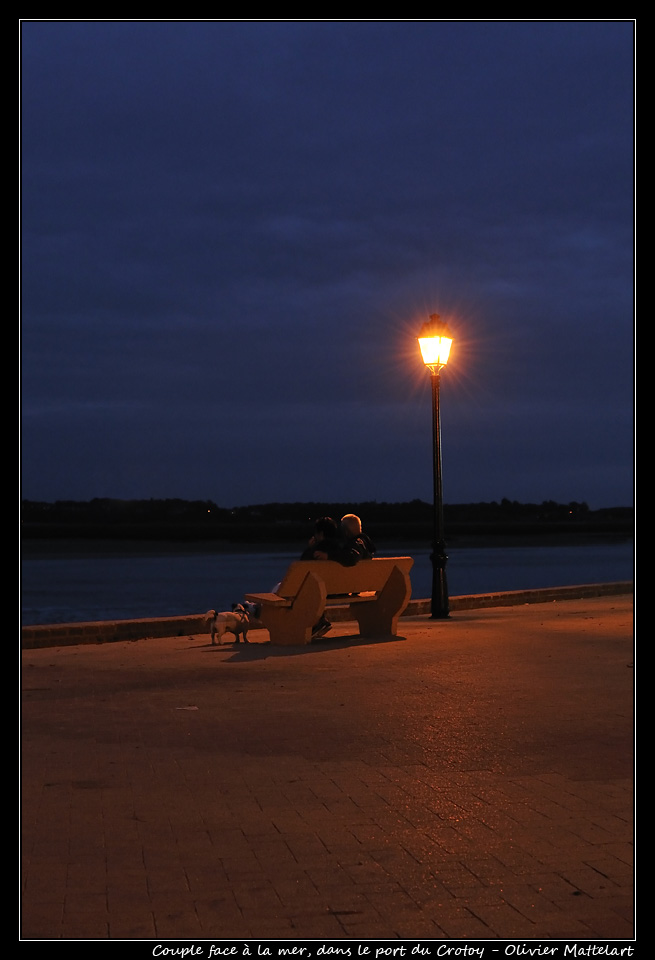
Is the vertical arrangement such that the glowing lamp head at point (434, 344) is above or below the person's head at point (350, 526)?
above

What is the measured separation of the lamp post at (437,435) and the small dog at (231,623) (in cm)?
365

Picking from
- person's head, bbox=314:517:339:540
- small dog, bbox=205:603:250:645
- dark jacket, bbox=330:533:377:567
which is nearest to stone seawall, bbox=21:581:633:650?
small dog, bbox=205:603:250:645

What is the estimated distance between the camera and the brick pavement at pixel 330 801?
15.3ft

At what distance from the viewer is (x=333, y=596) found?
13680 mm

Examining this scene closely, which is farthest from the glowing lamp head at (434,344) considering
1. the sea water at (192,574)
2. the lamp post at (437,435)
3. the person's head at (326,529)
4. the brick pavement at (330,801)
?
the sea water at (192,574)

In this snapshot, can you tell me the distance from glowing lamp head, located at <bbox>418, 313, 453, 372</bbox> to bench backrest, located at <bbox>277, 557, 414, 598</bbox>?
12.8 ft

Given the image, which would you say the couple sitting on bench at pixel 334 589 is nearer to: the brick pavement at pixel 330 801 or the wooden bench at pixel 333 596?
the wooden bench at pixel 333 596

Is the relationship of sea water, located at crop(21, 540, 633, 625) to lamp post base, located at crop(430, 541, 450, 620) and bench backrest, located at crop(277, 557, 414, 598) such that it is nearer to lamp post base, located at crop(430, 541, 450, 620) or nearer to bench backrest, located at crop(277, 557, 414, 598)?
lamp post base, located at crop(430, 541, 450, 620)

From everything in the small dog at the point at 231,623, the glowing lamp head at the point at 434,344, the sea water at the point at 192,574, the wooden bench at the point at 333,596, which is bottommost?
the sea water at the point at 192,574

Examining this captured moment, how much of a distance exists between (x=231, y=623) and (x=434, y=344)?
18.2 ft

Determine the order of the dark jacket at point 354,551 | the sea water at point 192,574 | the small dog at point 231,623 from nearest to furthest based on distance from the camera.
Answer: the dark jacket at point 354,551 → the small dog at point 231,623 → the sea water at point 192,574

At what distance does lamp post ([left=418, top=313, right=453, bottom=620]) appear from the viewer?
16609 millimetres

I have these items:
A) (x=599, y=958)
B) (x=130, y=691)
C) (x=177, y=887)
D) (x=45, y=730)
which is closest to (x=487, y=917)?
(x=599, y=958)
